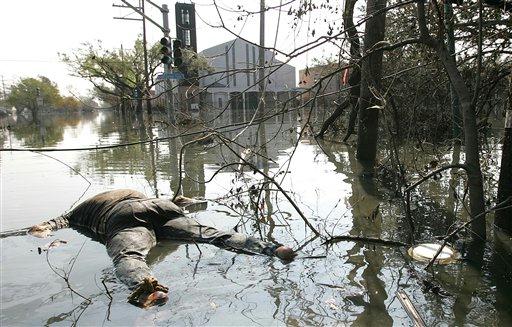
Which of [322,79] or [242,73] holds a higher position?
[242,73]

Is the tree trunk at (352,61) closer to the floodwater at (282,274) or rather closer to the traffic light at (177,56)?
the floodwater at (282,274)

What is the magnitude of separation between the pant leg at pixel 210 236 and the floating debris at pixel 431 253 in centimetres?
139

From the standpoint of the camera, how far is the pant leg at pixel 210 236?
16.3 feet

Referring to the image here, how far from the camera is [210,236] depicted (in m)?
5.34

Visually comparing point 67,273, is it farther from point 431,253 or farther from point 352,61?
point 352,61

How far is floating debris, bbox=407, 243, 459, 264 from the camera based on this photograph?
4480mm

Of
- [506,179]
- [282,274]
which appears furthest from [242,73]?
[282,274]

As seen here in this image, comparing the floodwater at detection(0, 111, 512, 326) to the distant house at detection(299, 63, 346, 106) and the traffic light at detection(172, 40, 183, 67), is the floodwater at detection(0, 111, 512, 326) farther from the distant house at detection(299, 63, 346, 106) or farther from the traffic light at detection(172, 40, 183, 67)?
the traffic light at detection(172, 40, 183, 67)

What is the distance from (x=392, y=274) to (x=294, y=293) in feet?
3.20

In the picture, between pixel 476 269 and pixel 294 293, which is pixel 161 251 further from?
pixel 476 269

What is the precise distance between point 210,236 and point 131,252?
0.97 m

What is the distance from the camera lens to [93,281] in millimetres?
4395

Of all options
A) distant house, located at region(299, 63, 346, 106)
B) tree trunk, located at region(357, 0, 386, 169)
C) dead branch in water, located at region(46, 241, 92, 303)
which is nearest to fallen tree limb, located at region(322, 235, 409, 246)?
distant house, located at region(299, 63, 346, 106)

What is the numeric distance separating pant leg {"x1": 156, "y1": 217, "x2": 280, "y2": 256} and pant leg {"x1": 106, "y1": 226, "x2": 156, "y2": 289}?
0.24 metres
